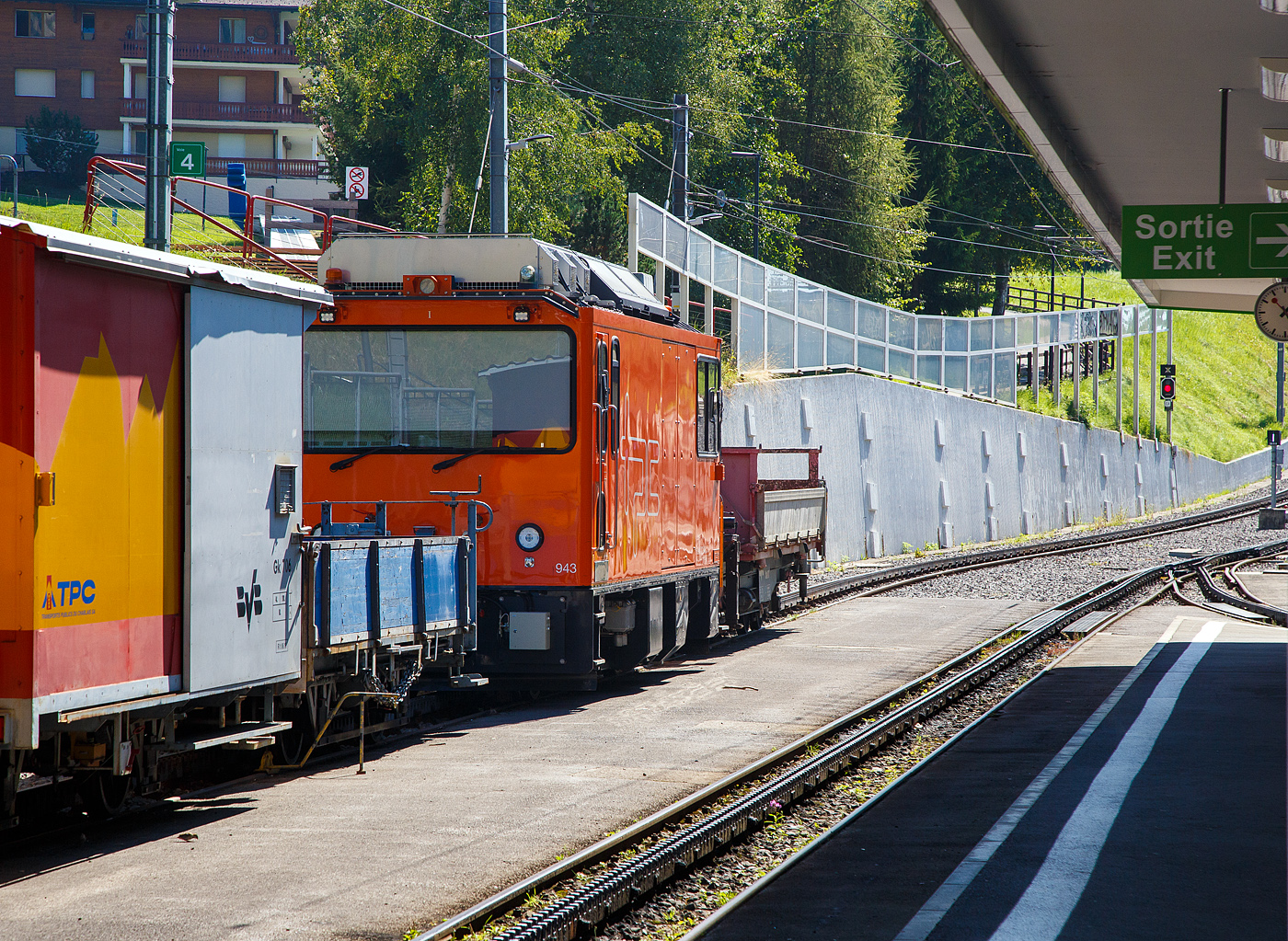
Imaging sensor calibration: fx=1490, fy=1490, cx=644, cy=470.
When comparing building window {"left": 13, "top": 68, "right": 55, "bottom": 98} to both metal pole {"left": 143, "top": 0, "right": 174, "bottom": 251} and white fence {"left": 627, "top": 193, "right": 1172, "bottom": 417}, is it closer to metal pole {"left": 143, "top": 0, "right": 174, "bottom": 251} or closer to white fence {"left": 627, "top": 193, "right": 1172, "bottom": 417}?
white fence {"left": 627, "top": 193, "right": 1172, "bottom": 417}

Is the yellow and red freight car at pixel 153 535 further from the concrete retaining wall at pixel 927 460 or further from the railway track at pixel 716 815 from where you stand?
the concrete retaining wall at pixel 927 460

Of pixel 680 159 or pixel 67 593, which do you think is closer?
pixel 67 593

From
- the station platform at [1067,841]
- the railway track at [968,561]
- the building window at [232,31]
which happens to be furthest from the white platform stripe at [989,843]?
the building window at [232,31]

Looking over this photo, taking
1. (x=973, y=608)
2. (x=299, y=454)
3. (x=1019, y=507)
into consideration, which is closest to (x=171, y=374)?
(x=299, y=454)

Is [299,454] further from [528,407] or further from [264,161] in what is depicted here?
[264,161]

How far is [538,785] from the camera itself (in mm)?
9719

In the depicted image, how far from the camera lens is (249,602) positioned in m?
8.79

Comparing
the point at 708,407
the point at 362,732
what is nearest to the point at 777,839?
the point at 362,732

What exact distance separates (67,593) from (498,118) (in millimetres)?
17695

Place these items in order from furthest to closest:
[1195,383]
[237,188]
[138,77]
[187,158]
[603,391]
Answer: [1195,383], [138,77], [237,188], [187,158], [603,391]

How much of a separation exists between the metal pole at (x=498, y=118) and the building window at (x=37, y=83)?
2328 inches

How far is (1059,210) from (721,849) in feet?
231

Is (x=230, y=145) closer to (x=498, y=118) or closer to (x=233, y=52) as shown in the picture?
(x=233, y=52)

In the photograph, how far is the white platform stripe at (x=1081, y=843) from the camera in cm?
647
